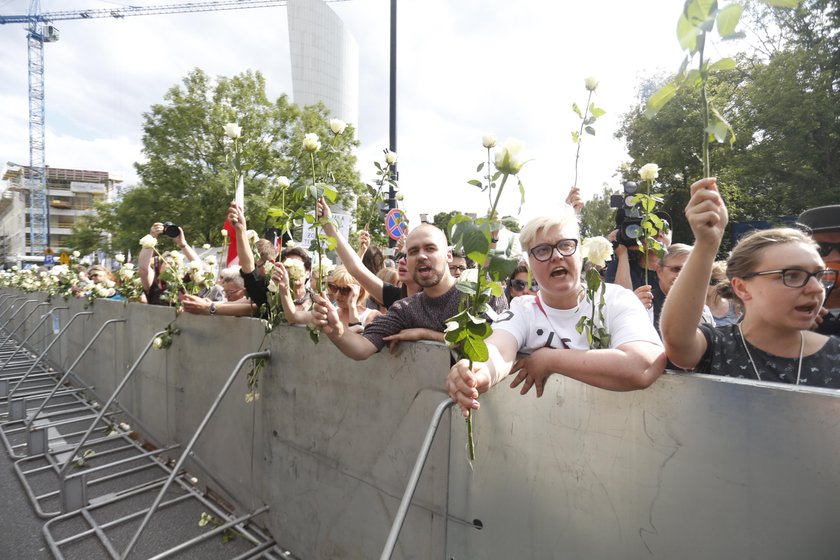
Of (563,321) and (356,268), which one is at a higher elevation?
(356,268)

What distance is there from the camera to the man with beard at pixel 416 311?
2283 millimetres

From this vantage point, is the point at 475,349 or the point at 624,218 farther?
the point at 624,218

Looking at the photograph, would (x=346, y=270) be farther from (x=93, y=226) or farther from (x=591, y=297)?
(x=93, y=226)

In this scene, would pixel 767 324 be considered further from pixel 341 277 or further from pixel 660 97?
pixel 341 277

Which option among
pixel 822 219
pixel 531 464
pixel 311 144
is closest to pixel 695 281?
pixel 531 464

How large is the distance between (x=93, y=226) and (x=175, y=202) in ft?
17.6

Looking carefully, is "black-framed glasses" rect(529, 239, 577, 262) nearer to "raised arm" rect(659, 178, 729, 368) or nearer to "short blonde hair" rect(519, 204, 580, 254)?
"short blonde hair" rect(519, 204, 580, 254)

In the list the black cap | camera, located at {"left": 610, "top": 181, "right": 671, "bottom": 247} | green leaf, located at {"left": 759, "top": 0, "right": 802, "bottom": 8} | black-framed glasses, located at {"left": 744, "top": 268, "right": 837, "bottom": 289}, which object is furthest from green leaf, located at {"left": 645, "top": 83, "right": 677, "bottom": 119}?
camera, located at {"left": 610, "top": 181, "right": 671, "bottom": 247}

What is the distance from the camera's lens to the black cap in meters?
2.23

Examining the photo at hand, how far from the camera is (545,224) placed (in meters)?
1.86

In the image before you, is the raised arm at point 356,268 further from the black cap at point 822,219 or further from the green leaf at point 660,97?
the black cap at point 822,219

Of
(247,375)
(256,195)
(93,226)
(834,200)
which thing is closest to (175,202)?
(256,195)

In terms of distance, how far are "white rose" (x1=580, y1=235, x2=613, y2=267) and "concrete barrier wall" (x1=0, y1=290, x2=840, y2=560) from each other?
0.42m

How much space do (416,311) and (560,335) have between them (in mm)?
844
